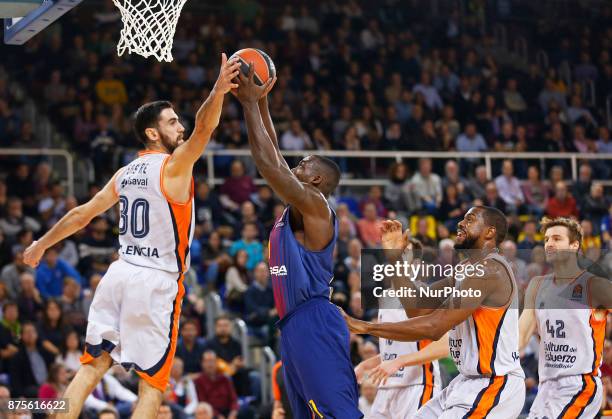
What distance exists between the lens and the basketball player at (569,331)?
7.82 m

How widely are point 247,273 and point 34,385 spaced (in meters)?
3.46

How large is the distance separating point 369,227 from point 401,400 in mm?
7286

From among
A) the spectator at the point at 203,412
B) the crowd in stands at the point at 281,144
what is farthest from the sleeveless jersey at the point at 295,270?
the spectator at the point at 203,412

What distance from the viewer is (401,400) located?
344 inches

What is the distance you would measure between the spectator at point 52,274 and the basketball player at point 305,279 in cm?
712

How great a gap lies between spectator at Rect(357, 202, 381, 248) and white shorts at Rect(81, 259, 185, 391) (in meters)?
8.81

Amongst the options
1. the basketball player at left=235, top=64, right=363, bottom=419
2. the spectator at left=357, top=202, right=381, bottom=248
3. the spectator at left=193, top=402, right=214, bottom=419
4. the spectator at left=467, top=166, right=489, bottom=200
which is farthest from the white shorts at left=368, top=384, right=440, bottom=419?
the spectator at left=467, top=166, right=489, bottom=200

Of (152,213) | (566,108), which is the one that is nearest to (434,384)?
(152,213)

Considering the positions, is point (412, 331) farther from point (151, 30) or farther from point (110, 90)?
point (110, 90)

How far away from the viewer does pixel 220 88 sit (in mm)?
6570

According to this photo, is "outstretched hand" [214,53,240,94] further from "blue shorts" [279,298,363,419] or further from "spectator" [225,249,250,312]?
"spectator" [225,249,250,312]

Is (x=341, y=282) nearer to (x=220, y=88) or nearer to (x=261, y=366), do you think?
(x=261, y=366)

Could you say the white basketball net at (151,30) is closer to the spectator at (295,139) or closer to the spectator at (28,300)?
the spectator at (28,300)

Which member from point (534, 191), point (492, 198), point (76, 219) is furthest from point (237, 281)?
point (76, 219)
